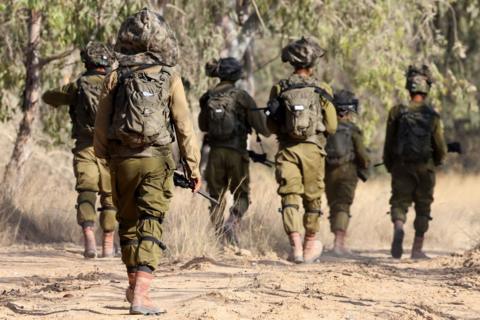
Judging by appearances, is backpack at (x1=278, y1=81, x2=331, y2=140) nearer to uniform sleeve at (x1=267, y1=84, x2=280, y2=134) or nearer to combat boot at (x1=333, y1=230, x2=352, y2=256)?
uniform sleeve at (x1=267, y1=84, x2=280, y2=134)

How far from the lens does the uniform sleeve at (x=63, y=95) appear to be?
11330mm

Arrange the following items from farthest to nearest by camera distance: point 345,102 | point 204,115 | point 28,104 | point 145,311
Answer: point 28,104
point 345,102
point 204,115
point 145,311

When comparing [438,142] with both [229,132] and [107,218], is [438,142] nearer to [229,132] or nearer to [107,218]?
[229,132]

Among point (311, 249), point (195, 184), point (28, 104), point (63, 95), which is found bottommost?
point (311, 249)

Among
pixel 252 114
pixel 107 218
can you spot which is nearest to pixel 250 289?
pixel 107 218

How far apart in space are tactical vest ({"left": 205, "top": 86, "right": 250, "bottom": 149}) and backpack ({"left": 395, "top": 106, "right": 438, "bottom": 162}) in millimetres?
1723

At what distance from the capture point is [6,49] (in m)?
14.8

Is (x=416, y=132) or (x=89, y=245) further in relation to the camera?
(x=416, y=132)

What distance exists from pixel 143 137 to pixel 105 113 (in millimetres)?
365

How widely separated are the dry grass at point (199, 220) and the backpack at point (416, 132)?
1.05m

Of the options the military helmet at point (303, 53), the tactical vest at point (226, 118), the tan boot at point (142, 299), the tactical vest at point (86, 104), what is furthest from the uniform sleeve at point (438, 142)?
the tan boot at point (142, 299)

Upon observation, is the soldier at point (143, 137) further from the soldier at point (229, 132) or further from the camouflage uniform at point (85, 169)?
the soldier at point (229, 132)

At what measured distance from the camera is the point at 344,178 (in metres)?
13.2

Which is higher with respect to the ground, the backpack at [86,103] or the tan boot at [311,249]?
the backpack at [86,103]
